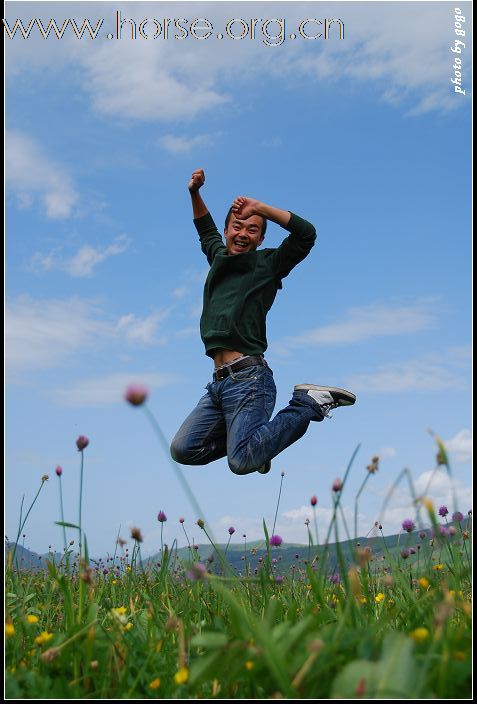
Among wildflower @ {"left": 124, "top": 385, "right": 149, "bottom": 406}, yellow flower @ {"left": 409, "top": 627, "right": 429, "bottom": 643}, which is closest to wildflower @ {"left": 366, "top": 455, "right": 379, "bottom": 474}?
yellow flower @ {"left": 409, "top": 627, "right": 429, "bottom": 643}

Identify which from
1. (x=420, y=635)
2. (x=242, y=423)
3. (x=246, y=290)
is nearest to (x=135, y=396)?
(x=420, y=635)

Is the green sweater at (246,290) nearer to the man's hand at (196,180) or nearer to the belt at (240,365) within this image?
the belt at (240,365)

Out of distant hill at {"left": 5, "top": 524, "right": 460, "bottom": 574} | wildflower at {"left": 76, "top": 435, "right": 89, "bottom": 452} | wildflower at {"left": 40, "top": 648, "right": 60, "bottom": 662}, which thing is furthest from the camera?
distant hill at {"left": 5, "top": 524, "right": 460, "bottom": 574}

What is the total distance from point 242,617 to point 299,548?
5.02 m

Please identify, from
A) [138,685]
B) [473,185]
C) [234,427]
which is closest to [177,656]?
[138,685]

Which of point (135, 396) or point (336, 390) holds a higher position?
point (336, 390)

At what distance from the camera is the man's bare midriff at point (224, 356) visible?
5461 millimetres

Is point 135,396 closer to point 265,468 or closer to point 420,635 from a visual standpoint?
point 420,635

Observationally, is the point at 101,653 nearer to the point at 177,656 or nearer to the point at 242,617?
the point at 177,656

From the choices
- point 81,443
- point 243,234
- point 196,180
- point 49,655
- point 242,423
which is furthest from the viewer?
point 196,180

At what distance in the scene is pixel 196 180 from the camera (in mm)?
5938

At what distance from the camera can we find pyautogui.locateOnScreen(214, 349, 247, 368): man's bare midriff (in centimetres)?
546

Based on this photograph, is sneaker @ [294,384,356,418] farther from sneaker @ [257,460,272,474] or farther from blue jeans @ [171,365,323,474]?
sneaker @ [257,460,272,474]

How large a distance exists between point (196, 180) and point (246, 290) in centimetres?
111
